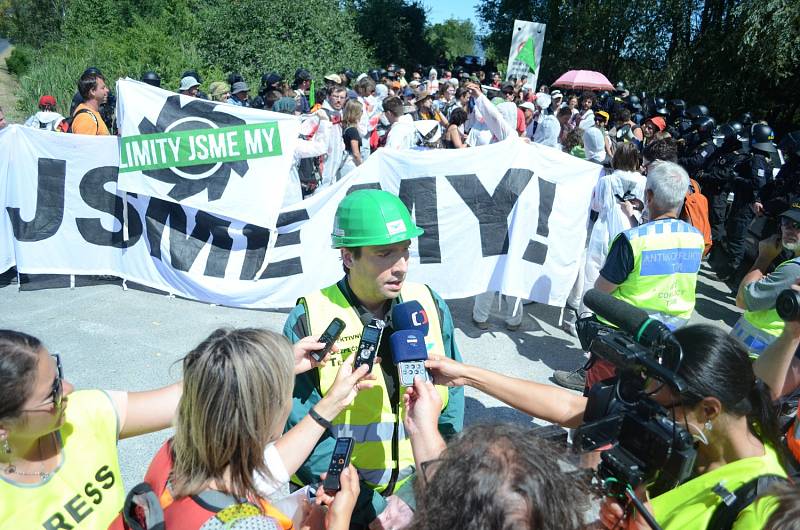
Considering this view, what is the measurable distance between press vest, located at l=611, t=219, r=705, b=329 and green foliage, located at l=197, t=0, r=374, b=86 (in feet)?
62.1

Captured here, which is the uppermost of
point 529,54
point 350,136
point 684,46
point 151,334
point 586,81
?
point 684,46

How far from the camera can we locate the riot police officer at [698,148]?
9.65 m

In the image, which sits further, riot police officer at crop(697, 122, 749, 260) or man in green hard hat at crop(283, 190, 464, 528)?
riot police officer at crop(697, 122, 749, 260)

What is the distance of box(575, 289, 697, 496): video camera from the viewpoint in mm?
1614

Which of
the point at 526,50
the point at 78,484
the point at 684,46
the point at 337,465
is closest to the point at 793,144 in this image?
the point at 337,465

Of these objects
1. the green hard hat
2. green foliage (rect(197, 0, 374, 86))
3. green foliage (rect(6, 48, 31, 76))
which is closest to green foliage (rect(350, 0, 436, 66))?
green foliage (rect(197, 0, 374, 86))

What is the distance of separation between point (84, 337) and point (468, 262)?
3687mm

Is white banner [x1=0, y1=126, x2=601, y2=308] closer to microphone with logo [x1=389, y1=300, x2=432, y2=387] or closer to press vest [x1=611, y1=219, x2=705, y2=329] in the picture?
press vest [x1=611, y1=219, x2=705, y2=329]

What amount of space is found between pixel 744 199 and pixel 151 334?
27.1 ft

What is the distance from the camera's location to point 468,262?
594 centimetres

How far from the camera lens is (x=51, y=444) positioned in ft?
6.29

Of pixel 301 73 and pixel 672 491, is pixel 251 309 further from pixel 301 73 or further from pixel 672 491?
pixel 301 73

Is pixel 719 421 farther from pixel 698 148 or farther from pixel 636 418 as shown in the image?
pixel 698 148

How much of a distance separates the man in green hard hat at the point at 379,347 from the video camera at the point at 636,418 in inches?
29.2
